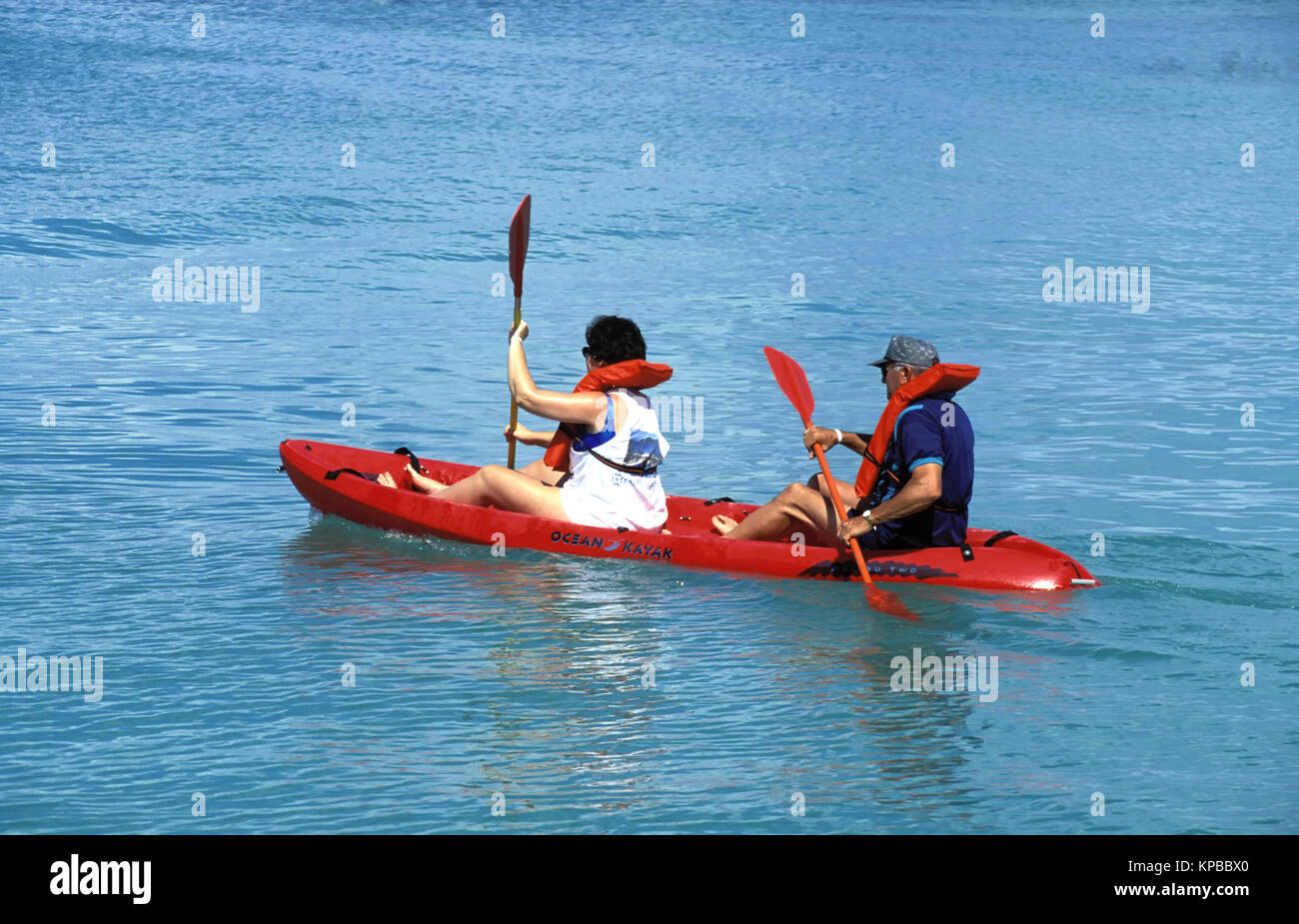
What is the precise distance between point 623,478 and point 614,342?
2.31ft

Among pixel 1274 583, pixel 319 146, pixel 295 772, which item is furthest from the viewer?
pixel 319 146

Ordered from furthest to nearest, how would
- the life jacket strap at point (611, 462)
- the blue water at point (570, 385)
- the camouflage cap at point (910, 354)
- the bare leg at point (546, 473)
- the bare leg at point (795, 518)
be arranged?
the bare leg at point (546, 473), the life jacket strap at point (611, 462), the bare leg at point (795, 518), the camouflage cap at point (910, 354), the blue water at point (570, 385)

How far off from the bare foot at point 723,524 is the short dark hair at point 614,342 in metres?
1.01

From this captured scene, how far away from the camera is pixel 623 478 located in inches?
322

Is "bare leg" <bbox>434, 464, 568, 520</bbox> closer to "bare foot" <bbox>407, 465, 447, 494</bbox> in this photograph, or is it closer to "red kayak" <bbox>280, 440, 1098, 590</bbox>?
"red kayak" <bbox>280, 440, 1098, 590</bbox>

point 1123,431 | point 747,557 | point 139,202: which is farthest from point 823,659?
point 139,202

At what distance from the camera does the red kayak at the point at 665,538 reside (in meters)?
7.60

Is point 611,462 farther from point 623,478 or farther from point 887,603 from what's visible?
point 887,603

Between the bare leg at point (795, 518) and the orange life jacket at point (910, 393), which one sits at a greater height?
the orange life jacket at point (910, 393)

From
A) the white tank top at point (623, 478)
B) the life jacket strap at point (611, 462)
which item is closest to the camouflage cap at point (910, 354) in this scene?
the white tank top at point (623, 478)

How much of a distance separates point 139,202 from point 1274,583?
57.5 ft

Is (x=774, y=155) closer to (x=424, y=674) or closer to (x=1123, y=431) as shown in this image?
(x=1123, y=431)

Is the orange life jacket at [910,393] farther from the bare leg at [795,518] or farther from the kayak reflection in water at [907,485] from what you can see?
the bare leg at [795,518]

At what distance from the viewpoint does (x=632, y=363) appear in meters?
Result: 7.99
